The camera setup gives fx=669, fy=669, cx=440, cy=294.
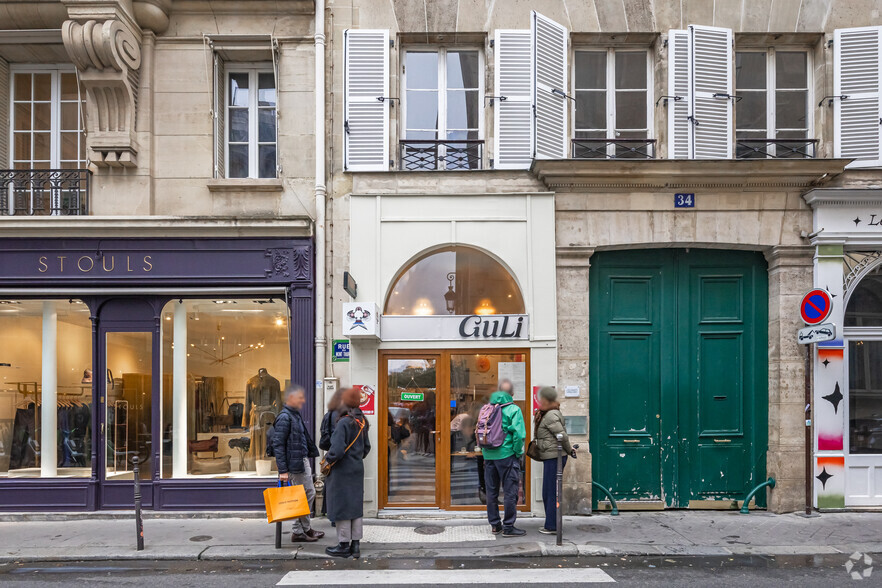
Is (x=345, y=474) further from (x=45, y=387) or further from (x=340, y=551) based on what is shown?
(x=45, y=387)

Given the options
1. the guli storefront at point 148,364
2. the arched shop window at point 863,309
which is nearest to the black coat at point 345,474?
the guli storefront at point 148,364

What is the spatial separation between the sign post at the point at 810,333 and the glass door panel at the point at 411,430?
513 cm

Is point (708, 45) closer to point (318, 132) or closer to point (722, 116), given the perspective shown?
point (722, 116)

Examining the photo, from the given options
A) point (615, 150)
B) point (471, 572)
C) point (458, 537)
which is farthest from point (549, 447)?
point (615, 150)

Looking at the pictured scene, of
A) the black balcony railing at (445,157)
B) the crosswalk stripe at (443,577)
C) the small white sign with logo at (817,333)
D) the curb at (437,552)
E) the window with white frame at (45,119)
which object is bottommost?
the curb at (437,552)

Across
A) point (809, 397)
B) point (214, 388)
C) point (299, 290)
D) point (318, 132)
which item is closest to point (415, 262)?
point (299, 290)

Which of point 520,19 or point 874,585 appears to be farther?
point 520,19

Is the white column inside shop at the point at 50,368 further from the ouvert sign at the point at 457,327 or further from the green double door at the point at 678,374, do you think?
the green double door at the point at 678,374

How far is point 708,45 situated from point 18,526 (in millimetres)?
11730

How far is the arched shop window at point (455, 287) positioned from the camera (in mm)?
9680

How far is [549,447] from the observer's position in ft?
27.0

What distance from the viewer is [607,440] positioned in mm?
9664

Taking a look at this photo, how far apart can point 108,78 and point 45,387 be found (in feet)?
15.0

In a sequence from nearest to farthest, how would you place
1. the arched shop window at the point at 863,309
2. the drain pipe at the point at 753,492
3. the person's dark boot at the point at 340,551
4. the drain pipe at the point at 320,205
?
the person's dark boot at the point at 340,551
the drain pipe at the point at 753,492
the drain pipe at the point at 320,205
the arched shop window at the point at 863,309
